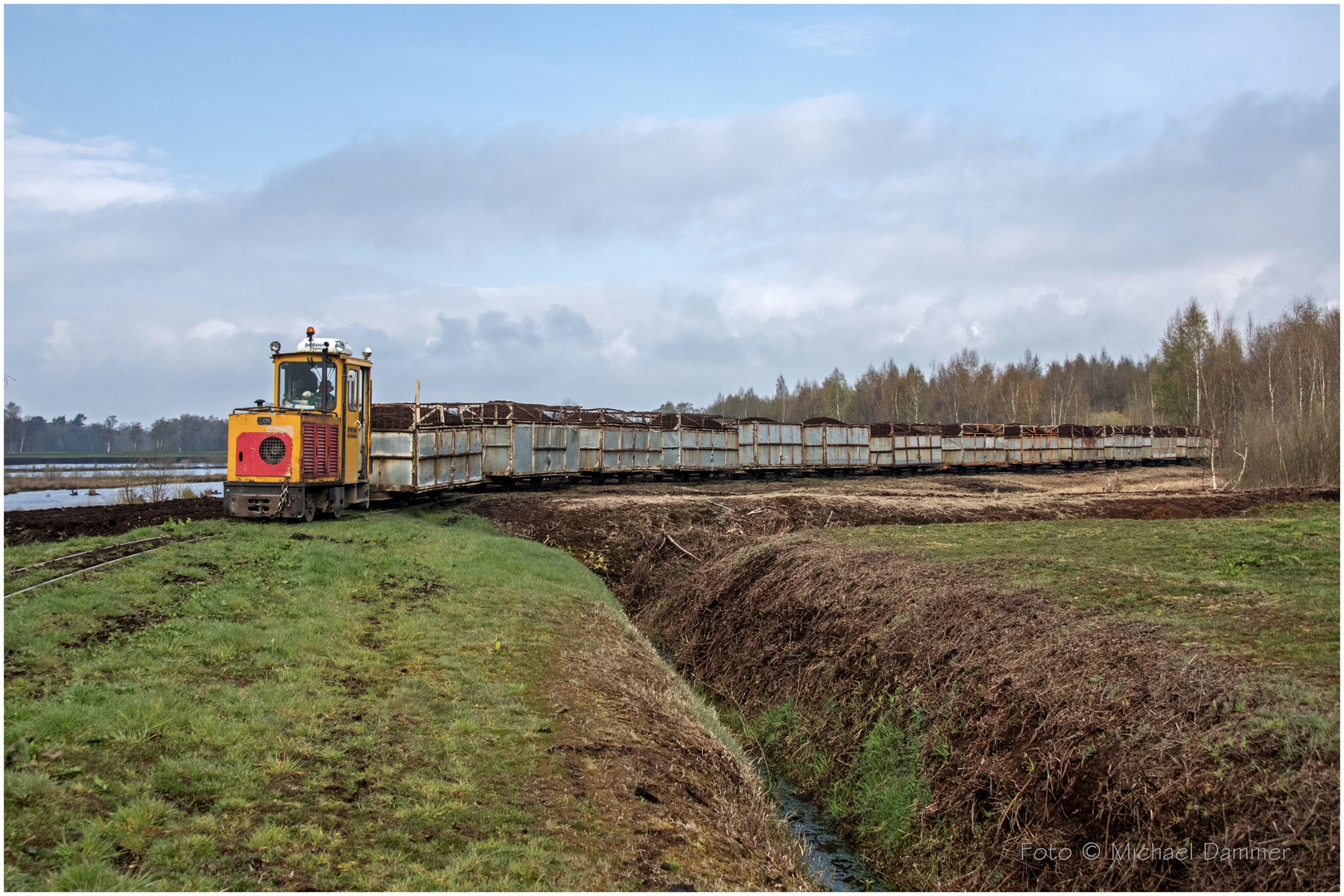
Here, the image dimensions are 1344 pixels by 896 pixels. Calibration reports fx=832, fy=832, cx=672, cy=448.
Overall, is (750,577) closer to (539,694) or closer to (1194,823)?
(539,694)

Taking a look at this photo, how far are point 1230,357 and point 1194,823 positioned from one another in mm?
67934


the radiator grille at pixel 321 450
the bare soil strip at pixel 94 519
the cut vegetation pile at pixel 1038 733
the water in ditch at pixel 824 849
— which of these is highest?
the radiator grille at pixel 321 450

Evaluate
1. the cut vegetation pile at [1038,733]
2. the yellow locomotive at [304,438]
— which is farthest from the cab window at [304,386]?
the cut vegetation pile at [1038,733]

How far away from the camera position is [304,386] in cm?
1795

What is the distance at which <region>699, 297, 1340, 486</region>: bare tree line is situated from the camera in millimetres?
36344

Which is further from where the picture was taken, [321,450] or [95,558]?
[321,450]

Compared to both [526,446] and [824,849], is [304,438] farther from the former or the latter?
[526,446]

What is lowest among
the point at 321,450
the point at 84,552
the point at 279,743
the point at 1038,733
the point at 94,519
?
the point at 1038,733

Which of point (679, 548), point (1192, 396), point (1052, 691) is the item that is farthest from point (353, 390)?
point (1192, 396)

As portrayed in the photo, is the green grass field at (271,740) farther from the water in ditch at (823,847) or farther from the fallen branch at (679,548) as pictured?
the fallen branch at (679,548)

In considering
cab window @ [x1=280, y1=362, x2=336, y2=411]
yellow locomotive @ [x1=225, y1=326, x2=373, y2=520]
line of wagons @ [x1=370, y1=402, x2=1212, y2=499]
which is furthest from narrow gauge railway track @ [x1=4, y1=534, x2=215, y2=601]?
line of wagons @ [x1=370, y1=402, x2=1212, y2=499]

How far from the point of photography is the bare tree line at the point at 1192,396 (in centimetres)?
3634

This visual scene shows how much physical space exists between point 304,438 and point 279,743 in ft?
37.8

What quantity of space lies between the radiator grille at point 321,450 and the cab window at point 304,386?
0.52m
